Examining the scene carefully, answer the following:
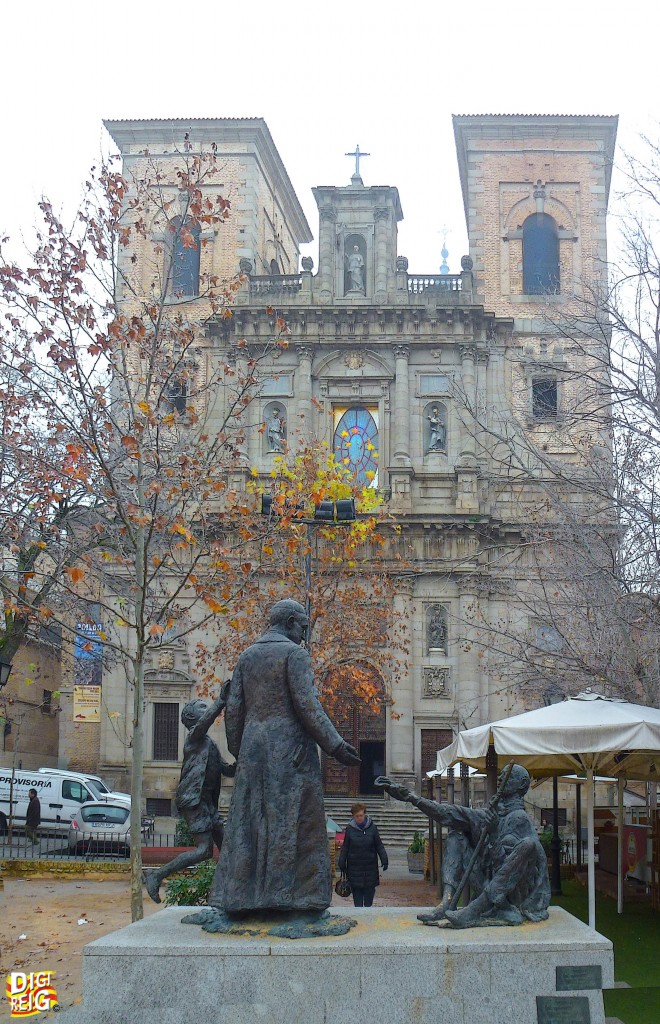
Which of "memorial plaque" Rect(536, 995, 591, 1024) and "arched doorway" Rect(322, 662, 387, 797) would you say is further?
"arched doorway" Rect(322, 662, 387, 797)

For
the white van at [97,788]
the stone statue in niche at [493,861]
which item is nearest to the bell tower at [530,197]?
the white van at [97,788]

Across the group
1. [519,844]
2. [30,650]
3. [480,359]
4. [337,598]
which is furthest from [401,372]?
[519,844]

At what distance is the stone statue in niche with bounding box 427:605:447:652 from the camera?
118ft

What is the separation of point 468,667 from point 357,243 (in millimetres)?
14404

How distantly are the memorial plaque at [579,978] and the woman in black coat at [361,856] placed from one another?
6261 mm

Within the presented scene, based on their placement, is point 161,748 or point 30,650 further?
point 30,650

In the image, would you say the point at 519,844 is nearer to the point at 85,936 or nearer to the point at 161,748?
the point at 85,936

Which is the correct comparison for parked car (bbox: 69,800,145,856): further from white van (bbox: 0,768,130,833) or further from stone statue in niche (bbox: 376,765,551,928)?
stone statue in niche (bbox: 376,765,551,928)

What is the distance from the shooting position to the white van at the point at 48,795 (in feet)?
103

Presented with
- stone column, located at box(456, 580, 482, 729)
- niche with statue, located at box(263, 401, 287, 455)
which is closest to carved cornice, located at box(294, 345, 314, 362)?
niche with statue, located at box(263, 401, 287, 455)

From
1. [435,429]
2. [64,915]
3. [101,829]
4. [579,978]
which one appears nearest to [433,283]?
[435,429]

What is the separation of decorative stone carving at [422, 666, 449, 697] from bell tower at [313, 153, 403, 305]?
1198 centimetres

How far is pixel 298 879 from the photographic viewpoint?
743 cm

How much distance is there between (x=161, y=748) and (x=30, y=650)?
36.0ft
